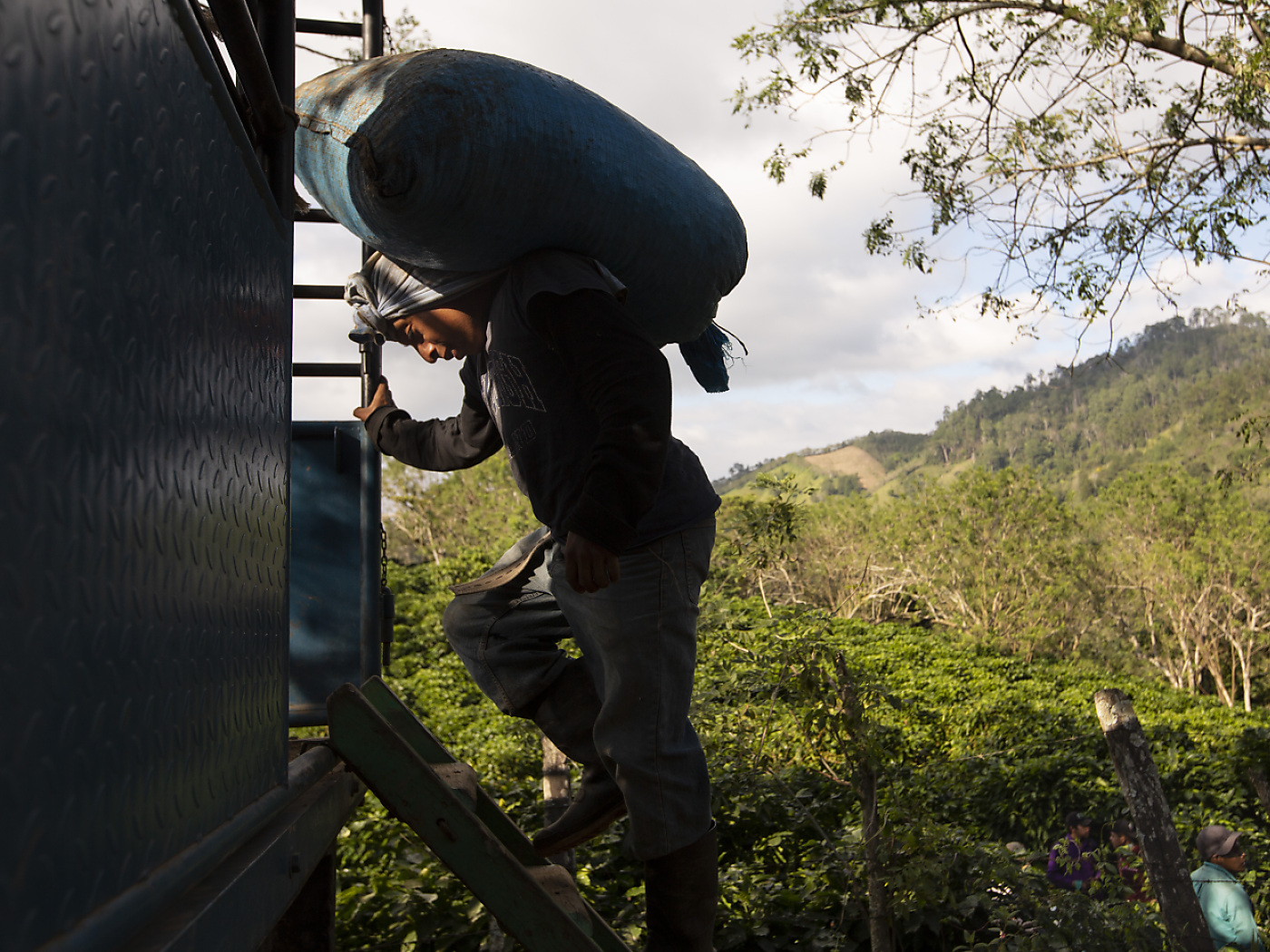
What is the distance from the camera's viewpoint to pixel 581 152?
5.70ft

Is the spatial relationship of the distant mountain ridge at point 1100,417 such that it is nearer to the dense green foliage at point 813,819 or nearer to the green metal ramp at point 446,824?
the dense green foliage at point 813,819

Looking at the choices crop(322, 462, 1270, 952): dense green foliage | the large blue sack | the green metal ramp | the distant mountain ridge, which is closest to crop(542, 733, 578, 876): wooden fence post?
crop(322, 462, 1270, 952): dense green foliage

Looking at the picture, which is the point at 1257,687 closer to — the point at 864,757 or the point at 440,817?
the point at 864,757

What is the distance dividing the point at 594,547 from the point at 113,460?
1.02m

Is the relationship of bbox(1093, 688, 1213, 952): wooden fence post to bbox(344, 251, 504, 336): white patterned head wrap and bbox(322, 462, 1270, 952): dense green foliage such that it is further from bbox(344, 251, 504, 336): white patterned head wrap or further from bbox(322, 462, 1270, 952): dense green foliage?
bbox(344, 251, 504, 336): white patterned head wrap

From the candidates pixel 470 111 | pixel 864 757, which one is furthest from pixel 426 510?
pixel 470 111

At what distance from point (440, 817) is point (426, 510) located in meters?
27.2

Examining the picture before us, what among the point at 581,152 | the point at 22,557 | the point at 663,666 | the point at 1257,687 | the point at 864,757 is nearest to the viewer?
the point at 22,557

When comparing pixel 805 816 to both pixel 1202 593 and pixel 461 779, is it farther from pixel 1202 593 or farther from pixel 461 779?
pixel 1202 593

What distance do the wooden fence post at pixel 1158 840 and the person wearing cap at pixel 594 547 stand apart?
2.49m

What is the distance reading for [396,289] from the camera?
209cm

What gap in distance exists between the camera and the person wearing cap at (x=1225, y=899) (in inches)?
202

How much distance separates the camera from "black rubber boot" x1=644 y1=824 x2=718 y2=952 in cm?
189

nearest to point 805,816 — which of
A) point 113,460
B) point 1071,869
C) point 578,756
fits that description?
point 1071,869
